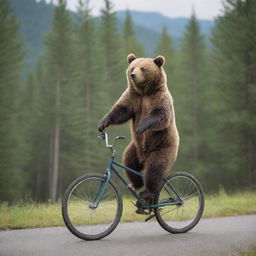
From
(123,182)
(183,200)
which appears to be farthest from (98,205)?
(183,200)

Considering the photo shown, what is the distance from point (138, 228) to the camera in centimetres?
546

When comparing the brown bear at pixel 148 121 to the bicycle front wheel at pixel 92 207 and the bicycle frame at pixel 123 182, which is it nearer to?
the bicycle frame at pixel 123 182

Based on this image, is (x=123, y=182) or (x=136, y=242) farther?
(x=123, y=182)

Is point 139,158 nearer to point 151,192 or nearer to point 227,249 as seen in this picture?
point 151,192

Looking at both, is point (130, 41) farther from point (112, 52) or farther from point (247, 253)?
point (247, 253)

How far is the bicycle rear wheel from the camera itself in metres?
5.29

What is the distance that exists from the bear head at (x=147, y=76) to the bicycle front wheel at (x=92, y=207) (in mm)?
1260

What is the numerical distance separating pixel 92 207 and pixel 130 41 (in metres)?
35.9

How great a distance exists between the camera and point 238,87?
22500 millimetres

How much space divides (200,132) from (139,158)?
25358mm

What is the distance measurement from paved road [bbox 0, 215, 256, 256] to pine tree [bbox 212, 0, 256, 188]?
643 inches

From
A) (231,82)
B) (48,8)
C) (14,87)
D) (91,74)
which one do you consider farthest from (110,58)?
(48,8)

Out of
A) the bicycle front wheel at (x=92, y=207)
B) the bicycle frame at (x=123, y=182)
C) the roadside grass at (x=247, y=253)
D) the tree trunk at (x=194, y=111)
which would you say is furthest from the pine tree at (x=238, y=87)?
the roadside grass at (x=247, y=253)

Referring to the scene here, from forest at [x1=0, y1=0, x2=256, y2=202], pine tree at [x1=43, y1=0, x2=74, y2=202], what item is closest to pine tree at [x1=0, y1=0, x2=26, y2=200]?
forest at [x1=0, y1=0, x2=256, y2=202]
